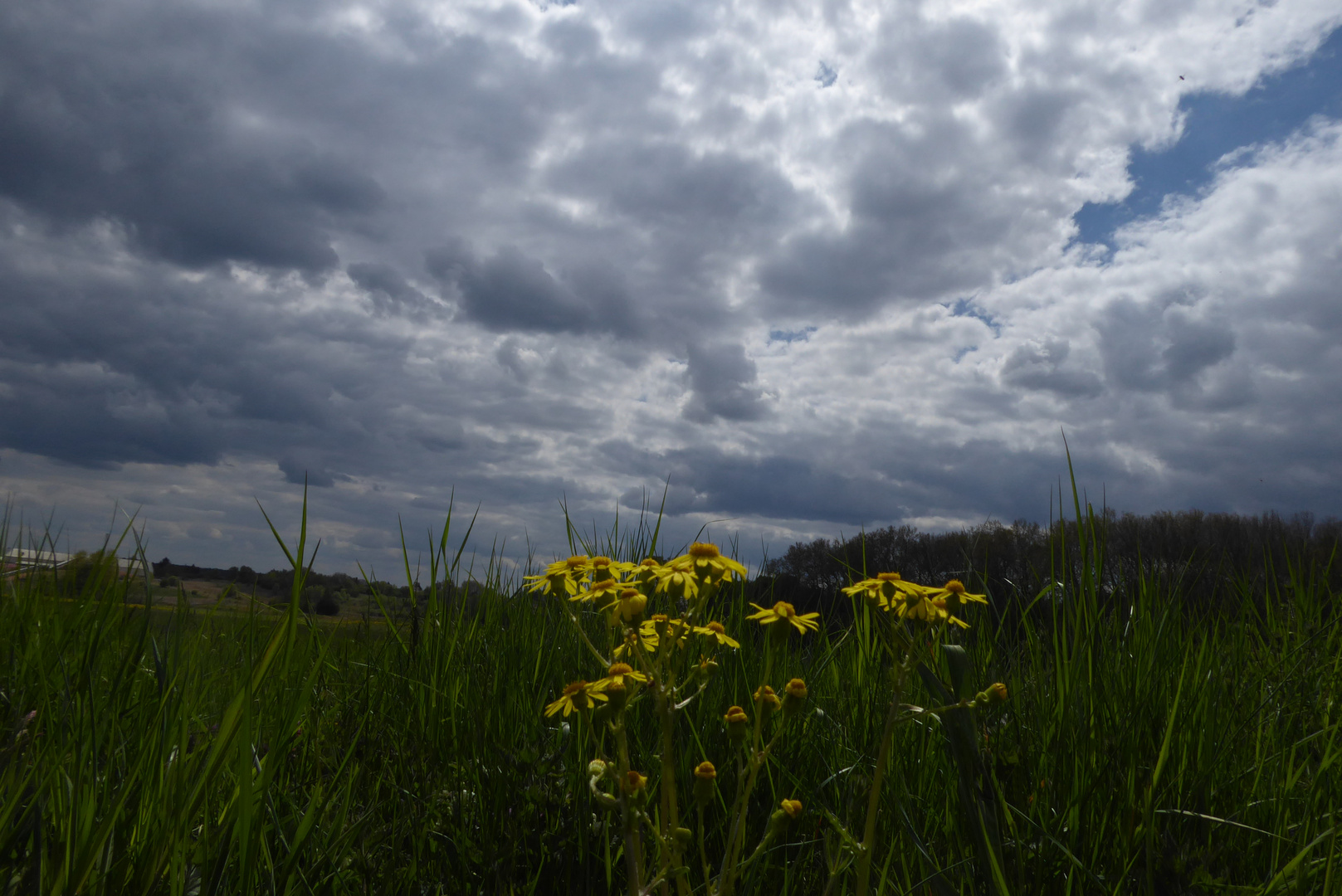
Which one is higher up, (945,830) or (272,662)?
(272,662)

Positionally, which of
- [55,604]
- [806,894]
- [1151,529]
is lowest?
[806,894]

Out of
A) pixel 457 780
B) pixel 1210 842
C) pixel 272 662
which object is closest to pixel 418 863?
pixel 457 780

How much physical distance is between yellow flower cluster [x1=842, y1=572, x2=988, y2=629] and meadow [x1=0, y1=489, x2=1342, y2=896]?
1 centimetres

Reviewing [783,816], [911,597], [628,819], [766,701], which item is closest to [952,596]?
[911,597]

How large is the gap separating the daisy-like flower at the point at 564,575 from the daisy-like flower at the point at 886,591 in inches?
28.3

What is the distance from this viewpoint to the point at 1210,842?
1953 millimetres

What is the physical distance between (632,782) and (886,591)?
71 centimetres

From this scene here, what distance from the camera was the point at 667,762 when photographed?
1542mm

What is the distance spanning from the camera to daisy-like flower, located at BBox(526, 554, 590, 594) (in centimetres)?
193

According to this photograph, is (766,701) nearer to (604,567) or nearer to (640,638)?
(640,638)

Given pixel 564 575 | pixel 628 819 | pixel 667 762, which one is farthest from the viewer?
pixel 564 575

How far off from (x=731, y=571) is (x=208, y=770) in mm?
1249

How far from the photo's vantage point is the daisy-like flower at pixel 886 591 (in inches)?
66.8

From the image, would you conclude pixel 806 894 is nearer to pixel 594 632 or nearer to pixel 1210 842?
pixel 1210 842
